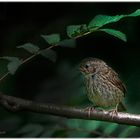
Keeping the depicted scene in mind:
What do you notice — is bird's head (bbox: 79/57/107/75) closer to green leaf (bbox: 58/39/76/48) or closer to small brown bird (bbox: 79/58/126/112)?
small brown bird (bbox: 79/58/126/112)

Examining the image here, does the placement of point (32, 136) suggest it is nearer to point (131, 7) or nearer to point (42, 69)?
point (42, 69)

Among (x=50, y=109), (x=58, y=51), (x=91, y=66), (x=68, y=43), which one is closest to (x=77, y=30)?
(x=68, y=43)

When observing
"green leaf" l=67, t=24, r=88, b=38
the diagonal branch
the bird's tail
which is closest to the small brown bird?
the bird's tail

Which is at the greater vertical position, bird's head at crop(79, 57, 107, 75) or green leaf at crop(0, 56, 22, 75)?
green leaf at crop(0, 56, 22, 75)

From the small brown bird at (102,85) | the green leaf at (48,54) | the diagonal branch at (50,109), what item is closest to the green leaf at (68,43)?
the green leaf at (48,54)

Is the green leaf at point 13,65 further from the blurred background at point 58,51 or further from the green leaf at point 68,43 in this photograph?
the blurred background at point 58,51

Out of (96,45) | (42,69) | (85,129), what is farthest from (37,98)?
(85,129)

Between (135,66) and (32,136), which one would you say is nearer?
(32,136)
